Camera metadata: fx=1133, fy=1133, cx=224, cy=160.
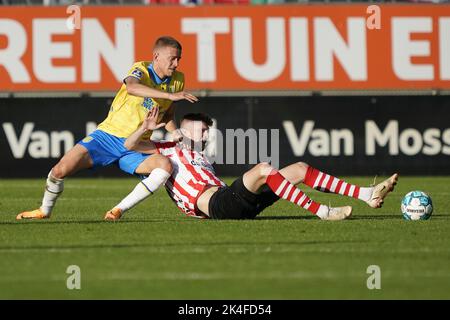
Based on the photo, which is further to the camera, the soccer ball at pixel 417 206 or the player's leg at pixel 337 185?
the soccer ball at pixel 417 206

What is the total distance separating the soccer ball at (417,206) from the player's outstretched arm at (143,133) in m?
2.75

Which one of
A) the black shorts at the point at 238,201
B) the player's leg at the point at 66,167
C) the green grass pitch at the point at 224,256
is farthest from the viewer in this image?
the player's leg at the point at 66,167

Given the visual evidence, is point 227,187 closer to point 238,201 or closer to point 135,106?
point 238,201

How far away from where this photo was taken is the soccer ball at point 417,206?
1209 centimetres

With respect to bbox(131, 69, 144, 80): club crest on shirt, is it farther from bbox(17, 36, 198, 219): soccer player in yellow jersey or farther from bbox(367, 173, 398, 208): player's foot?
bbox(367, 173, 398, 208): player's foot

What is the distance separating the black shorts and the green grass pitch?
0.45 feet

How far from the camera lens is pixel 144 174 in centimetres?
1220

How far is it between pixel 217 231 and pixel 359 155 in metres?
11.0

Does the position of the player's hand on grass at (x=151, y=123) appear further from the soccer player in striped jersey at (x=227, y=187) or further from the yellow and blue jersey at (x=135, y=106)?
the yellow and blue jersey at (x=135, y=106)

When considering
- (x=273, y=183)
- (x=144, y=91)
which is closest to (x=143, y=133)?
(x=144, y=91)

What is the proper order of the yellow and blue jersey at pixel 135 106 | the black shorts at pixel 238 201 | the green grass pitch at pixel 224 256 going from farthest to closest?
the yellow and blue jersey at pixel 135 106, the black shorts at pixel 238 201, the green grass pitch at pixel 224 256

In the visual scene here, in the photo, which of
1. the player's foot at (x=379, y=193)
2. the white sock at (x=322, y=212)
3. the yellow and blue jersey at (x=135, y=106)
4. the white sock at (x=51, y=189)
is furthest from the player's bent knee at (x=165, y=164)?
the player's foot at (x=379, y=193)
